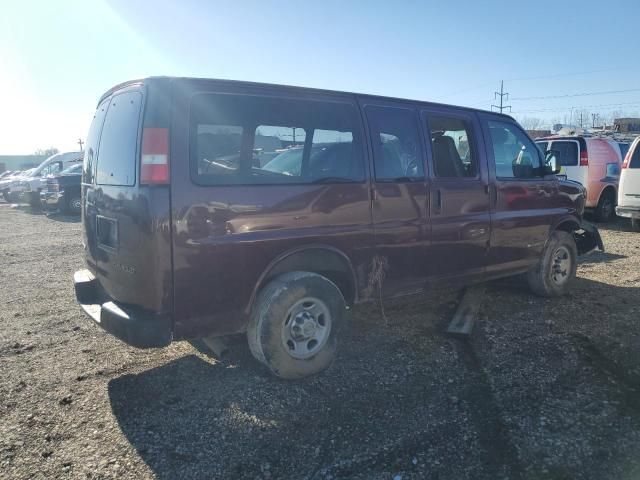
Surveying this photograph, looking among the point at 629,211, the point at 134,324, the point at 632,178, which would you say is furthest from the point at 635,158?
the point at 134,324

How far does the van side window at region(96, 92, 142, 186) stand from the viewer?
121 inches

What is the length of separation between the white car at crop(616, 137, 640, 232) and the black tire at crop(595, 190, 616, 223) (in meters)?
1.51

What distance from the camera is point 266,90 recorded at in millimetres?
3371

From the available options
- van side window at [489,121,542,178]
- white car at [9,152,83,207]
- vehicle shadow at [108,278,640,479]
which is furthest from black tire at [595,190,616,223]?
white car at [9,152,83,207]

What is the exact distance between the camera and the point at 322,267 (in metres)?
3.66

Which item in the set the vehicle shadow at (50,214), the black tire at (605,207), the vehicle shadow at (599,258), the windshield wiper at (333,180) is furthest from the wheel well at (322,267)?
the vehicle shadow at (50,214)

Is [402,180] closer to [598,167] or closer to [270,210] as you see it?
[270,210]

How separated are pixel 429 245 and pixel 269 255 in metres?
1.65

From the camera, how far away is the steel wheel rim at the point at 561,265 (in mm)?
5723

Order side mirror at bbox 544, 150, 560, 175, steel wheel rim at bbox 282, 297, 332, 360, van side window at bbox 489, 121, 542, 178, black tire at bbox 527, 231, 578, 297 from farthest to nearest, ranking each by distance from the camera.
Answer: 1. black tire at bbox 527, 231, 578, 297
2. side mirror at bbox 544, 150, 560, 175
3. van side window at bbox 489, 121, 542, 178
4. steel wheel rim at bbox 282, 297, 332, 360

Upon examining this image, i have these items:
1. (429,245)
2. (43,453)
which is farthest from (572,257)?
(43,453)

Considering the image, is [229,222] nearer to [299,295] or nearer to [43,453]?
[299,295]

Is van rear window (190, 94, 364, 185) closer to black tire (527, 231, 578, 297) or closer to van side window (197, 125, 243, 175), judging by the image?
van side window (197, 125, 243, 175)

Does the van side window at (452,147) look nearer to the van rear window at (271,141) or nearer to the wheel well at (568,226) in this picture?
the van rear window at (271,141)
